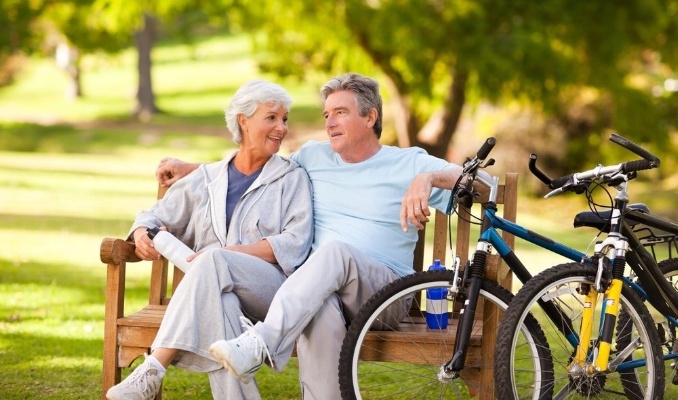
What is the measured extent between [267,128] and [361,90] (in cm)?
43

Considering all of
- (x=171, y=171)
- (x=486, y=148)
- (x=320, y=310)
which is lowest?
(x=320, y=310)

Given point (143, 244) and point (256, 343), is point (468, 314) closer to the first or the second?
point (256, 343)

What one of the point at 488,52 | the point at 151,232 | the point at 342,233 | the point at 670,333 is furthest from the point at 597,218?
the point at 488,52

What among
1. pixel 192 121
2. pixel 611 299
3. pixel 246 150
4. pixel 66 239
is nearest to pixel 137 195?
pixel 66 239

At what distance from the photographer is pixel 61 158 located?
25688mm

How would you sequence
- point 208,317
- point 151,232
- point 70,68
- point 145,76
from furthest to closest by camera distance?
point 70,68, point 145,76, point 151,232, point 208,317

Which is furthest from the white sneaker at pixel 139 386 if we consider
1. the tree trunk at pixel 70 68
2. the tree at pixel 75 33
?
the tree trunk at pixel 70 68

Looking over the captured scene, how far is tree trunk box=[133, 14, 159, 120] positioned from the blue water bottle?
1325 inches

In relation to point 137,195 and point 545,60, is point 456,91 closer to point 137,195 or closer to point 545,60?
point 545,60

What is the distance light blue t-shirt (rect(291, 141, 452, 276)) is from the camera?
4.73 metres

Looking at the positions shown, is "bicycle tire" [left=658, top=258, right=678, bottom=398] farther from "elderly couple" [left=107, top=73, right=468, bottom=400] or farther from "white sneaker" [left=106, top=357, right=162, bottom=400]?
"white sneaker" [left=106, top=357, right=162, bottom=400]

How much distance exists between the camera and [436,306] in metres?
4.41

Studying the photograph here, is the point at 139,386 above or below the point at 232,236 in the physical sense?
below

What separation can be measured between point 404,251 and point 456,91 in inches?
612
